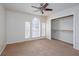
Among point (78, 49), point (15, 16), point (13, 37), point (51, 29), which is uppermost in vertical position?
point (15, 16)

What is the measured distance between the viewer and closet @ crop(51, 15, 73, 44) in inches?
206

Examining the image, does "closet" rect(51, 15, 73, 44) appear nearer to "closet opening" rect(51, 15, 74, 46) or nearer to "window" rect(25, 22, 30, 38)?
"closet opening" rect(51, 15, 74, 46)

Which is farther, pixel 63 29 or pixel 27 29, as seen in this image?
pixel 27 29

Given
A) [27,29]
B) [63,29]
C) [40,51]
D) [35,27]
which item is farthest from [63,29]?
[40,51]

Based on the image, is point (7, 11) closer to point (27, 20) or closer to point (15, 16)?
point (15, 16)

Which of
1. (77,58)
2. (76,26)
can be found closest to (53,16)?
(76,26)

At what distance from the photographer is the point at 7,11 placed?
495 centimetres

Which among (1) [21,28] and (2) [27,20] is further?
(2) [27,20]

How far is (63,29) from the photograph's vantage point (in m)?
5.98

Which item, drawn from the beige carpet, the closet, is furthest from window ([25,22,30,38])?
the closet

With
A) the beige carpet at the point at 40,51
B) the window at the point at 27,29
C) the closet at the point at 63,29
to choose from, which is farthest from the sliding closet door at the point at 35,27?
the beige carpet at the point at 40,51

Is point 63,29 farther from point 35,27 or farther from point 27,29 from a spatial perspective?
point 27,29

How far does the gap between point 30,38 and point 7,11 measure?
2.95m

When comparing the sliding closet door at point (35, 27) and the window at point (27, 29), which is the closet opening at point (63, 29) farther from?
the window at point (27, 29)
